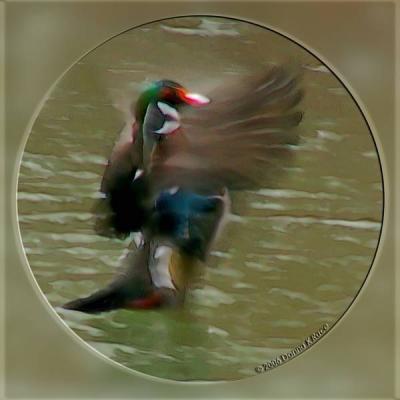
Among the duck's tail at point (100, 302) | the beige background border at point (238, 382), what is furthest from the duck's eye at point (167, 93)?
the duck's tail at point (100, 302)

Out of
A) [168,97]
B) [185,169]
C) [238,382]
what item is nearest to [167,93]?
[168,97]

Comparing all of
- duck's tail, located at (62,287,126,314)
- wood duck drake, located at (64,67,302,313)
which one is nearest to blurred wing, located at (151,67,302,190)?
wood duck drake, located at (64,67,302,313)

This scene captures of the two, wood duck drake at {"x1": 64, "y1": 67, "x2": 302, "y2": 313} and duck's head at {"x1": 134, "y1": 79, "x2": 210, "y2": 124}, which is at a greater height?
duck's head at {"x1": 134, "y1": 79, "x2": 210, "y2": 124}

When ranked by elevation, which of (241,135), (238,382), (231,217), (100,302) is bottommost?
(238,382)

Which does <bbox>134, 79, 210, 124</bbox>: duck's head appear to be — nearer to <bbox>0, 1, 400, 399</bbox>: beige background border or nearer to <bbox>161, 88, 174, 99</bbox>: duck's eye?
<bbox>161, 88, 174, 99</bbox>: duck's eye

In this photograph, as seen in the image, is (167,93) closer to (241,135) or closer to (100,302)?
(241,135)
